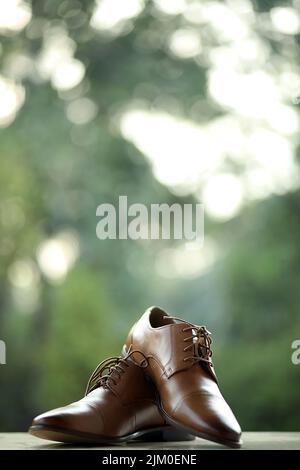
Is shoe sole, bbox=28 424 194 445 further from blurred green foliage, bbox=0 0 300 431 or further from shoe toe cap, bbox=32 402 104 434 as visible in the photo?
blurred green foliage, bbox=0 0 300 431

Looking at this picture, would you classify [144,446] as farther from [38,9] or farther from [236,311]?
[38,9]

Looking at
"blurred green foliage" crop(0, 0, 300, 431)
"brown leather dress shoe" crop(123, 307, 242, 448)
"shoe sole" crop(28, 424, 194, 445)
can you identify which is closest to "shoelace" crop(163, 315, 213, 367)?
"brown leather dress shoe" crop(123, 307, 242, 448)

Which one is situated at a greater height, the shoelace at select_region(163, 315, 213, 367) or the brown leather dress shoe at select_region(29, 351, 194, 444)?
the shoelace at select_region(163, 315, 213, 367)

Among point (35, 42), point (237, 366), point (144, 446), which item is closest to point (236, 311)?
point (237, 366)

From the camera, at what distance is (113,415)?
0.82 meters

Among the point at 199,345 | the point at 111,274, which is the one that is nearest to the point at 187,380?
the point at 199,345

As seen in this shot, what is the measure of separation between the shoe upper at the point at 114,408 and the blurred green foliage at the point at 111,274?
2195 millimetres

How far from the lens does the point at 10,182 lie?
326cm

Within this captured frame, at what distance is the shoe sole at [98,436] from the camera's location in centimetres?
78

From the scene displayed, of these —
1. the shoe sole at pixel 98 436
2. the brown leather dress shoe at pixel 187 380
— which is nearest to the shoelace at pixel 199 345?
the brown leather dress shoe at pixel 187 380

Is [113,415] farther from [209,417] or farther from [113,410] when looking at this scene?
[209,417]

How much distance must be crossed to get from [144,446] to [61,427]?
106 millimetres

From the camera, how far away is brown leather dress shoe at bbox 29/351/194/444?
0.78 meters

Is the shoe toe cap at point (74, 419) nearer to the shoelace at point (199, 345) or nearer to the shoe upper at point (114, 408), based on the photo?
the shoe upper at point (114, 408)
